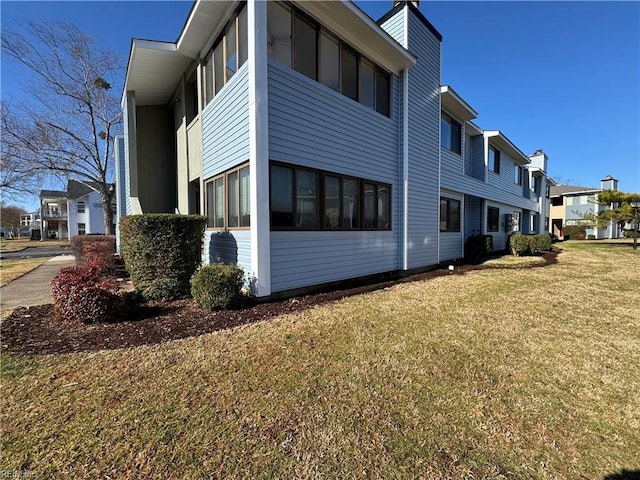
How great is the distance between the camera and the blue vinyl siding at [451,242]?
11977 millimetres

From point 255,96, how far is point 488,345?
18.7 feet

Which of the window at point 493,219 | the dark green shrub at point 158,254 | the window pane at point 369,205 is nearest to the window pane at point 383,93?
the window pane at point 369,205

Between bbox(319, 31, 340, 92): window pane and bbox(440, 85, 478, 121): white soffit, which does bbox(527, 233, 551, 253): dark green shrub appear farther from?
bbox(319, 31, 340, 92): window pane

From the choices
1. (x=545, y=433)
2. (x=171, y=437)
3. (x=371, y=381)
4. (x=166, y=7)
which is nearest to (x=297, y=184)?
(x=371, y=381)

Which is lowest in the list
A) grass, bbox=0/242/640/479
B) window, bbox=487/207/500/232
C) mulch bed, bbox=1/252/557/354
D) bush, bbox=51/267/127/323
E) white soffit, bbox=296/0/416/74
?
grass, bbox=0/242/640/479

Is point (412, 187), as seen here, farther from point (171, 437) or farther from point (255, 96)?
point (171, 437)

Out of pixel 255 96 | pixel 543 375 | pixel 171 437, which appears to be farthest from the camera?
pixel 255 96

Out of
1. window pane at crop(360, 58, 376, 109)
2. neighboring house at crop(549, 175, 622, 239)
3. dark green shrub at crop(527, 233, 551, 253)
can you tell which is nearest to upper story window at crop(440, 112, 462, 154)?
→ window pane at crop(360, 58, 376, 109)

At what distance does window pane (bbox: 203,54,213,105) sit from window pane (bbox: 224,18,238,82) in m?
1.26

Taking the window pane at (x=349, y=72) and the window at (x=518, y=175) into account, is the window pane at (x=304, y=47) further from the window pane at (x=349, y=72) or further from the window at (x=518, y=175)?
the window at (x=518, y=175)

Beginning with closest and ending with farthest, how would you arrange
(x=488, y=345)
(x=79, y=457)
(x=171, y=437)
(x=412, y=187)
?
(x=79, y=457), (x=171, y=437), (x=488, y=345), (x=412, y=187)

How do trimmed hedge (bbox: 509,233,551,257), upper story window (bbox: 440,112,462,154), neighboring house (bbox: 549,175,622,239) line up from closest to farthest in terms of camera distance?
upper story window (bbox: 440,112,462,154)
trimmed hedge (bbox: 509,233,551,257)
neighboring house (bbox: 549,175,622,239)

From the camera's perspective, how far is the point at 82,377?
10.0ft

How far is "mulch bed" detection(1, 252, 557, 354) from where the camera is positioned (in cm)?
395
